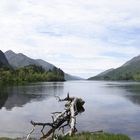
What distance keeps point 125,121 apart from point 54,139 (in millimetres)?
33338

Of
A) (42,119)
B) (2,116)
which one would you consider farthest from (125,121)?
(2,116)

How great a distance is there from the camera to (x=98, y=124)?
172 ft

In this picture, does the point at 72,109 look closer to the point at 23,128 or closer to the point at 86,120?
the point at 23,128

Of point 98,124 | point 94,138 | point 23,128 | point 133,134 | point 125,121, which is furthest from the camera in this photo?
point 125,121

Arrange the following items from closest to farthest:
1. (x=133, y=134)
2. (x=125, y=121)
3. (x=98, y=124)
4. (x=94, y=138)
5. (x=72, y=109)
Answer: (x=94, y=138) < (x=72, y=109) < (x=133, y=134) < (x=98, y=124) < (x=125, y=121)

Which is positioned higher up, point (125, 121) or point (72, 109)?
point (72, 109)

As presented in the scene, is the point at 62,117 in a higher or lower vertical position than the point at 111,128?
higher

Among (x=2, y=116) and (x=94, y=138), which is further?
(x=2, y=116)

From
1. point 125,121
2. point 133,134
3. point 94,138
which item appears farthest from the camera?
point 125,121

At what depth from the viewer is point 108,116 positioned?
63.2 m

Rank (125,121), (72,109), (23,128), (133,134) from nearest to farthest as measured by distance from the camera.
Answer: (72,109) → (133,134) → (23,128) → (125,121)

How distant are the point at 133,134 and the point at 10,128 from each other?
16.1 m

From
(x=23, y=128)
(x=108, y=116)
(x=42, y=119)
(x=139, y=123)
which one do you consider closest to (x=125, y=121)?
(x=139, y=123)

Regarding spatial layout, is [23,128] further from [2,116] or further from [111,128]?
[2,116]
